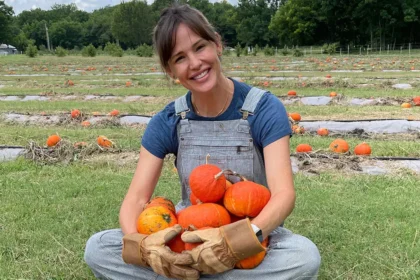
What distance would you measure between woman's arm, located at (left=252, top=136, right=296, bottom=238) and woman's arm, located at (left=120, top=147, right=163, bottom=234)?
0.65 metres

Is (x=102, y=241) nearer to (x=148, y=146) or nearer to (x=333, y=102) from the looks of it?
→ (x=148, y=146)

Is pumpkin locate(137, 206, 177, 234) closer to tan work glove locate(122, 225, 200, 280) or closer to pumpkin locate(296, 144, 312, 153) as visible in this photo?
tan work glove locate(122, 225, 200, 280)

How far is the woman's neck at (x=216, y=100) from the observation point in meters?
2.49

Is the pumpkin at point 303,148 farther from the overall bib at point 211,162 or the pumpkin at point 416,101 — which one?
the pumpkin at point 416,101

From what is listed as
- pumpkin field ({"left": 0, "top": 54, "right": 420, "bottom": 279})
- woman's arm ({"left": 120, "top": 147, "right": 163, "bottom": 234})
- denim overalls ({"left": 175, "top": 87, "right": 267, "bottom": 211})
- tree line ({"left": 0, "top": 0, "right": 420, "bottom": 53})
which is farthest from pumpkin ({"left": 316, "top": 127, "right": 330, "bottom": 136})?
tree line ({"left": 0, "top": 0, "right": 420, "bottom": 53})

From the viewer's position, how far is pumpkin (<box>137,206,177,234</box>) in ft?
7.38

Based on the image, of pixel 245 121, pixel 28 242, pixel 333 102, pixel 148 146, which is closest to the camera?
pixel 245 121

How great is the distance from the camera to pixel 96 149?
568cm

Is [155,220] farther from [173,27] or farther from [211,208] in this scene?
[173,27]

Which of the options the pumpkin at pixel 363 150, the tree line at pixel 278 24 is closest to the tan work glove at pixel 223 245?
the pumpkin at pixel 363 150

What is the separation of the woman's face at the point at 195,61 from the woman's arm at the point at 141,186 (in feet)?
1.64

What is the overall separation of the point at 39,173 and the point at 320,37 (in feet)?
168

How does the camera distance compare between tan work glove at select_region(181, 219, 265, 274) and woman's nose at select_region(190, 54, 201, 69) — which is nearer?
tan work glove at select_region(181, 219, 265, 274)

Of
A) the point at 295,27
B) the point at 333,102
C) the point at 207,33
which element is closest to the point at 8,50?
the point at 295,27
